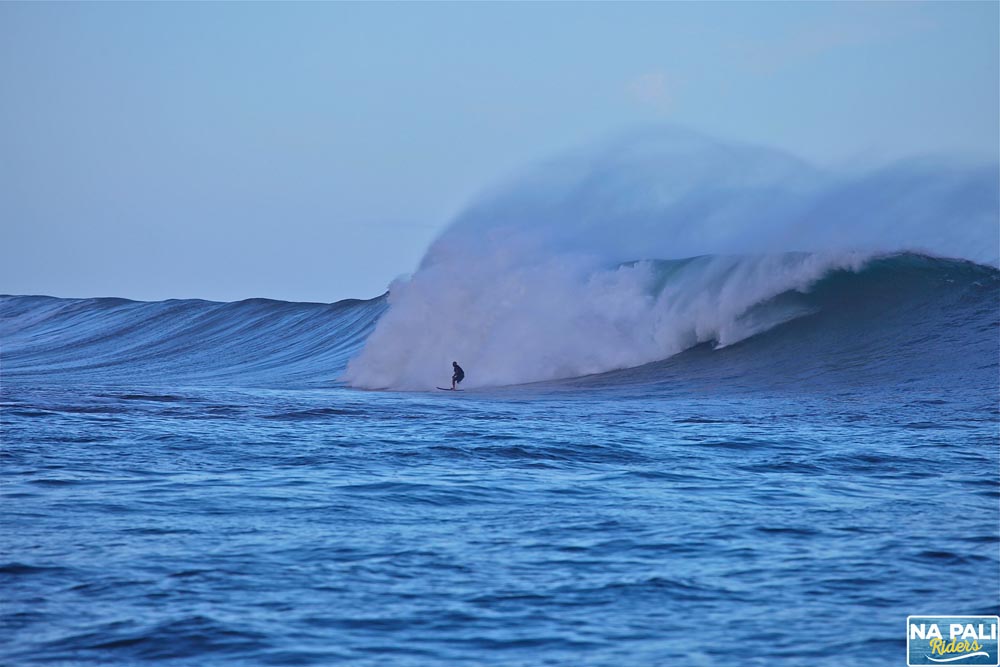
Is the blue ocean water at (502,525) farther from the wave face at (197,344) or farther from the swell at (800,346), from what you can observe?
the wave face at (197,344)

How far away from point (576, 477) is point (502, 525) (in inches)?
61.3

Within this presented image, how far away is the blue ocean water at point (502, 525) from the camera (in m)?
4.23

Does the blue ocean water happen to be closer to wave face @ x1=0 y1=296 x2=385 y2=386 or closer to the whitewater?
the whitewater

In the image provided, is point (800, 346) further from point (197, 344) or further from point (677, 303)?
point (197, 344)

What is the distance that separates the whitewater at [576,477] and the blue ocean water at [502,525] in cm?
2

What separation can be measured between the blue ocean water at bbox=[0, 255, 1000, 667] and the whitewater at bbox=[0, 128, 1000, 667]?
0.02m

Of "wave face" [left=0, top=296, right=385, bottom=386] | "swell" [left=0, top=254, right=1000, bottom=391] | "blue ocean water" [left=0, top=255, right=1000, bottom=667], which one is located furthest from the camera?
"wave face" [left=0, top=296, right=385, bottom=386]

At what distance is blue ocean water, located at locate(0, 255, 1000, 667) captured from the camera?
13.9 ft

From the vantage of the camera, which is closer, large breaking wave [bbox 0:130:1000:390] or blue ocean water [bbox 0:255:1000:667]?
blue ocean water [bbox 0:255:1000:667]

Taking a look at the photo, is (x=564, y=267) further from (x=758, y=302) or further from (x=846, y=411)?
(x=846, y=411)

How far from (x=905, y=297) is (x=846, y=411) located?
6.09 m

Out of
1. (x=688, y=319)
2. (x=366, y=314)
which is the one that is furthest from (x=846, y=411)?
(x=366, y=314)

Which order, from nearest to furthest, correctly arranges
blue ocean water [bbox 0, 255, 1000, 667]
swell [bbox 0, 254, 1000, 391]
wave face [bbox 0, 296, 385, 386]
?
1. blue ocean water [bbox 0, 255, 1000, 667]
2. swell [bbox 0, 254, 1000, 391]
3. wave face [bbox 0, 296, 385, 386]

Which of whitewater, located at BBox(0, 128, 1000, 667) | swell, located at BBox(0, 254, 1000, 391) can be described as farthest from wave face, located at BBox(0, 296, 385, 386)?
whitewater, located at BBox(0, 128, 1000, 667)
